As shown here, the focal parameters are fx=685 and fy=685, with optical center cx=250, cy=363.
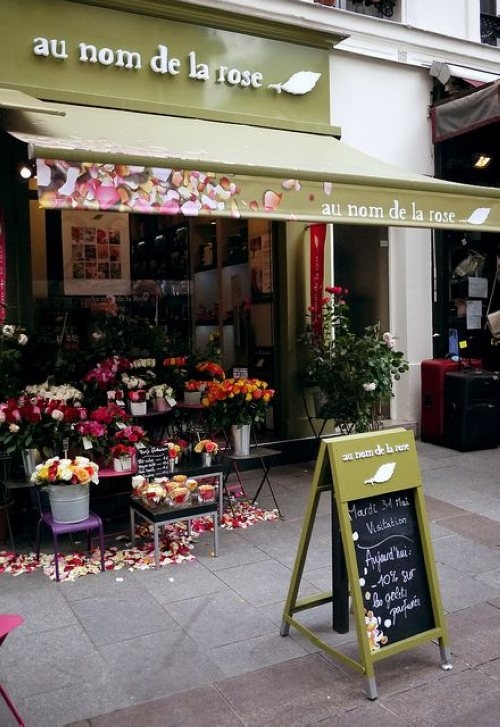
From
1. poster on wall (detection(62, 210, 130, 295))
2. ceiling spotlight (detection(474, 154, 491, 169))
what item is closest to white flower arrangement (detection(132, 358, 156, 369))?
poster on wall (detection(62, 210, 130, 295))

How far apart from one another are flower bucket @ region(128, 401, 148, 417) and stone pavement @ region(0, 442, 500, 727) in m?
1.30

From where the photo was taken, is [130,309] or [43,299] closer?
[43,299]

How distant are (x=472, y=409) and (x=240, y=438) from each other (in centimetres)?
389

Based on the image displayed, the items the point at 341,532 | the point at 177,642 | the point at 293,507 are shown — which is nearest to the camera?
the point at 341,532

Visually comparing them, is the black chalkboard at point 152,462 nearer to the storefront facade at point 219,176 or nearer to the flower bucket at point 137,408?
the flower bucket at point 137,408

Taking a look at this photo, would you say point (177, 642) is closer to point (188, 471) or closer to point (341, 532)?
point (341, 532)

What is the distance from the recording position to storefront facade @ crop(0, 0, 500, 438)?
15.1 feet

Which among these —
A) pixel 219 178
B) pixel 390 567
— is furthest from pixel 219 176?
pixel 390 567

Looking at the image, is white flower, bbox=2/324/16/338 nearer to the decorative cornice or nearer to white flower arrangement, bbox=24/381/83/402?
white flower arrangement, bbox=24/381/83/402

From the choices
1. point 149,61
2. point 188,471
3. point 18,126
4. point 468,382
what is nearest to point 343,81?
point 149,61

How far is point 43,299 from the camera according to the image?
7082mm

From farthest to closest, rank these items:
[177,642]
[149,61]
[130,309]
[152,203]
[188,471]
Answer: [130,309], [149,61], [188,471], [152,203], [177,642]

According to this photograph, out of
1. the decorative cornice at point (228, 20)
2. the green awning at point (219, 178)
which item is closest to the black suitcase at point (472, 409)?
the green awning at point (219, 178)

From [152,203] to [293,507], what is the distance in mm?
3291
